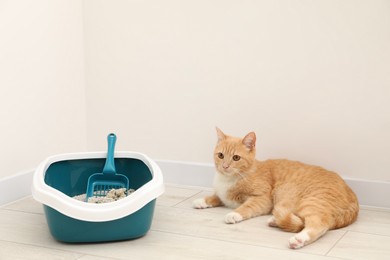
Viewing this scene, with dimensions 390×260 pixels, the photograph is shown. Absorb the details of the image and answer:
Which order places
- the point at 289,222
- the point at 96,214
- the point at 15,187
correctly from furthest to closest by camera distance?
the point at 15,187
the point at 289,222
the point at 96,214

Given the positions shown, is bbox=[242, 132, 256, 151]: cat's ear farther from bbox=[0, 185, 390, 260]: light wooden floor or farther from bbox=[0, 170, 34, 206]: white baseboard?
bbox=[0, 170, 34, 206]: white baseboard

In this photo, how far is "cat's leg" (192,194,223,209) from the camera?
2393mm

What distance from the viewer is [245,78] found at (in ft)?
8.45

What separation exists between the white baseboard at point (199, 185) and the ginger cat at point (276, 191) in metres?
0.20

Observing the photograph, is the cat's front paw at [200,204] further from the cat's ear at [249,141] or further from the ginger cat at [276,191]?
the cat's ear at [249,141]

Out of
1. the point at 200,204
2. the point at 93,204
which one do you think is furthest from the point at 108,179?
the point at 93,204

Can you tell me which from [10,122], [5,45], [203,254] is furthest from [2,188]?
[203,254]

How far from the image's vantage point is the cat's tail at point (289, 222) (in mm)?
2049

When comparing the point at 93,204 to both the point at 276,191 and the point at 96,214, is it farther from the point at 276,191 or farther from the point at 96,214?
the point at 276,191

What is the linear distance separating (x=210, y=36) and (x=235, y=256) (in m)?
1.11

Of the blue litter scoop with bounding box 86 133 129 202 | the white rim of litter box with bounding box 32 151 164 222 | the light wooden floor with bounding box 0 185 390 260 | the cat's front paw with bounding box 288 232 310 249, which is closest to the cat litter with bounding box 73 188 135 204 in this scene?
the blue litter scoop with bounding box 86 133 129 202

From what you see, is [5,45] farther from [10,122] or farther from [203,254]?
[203,254]

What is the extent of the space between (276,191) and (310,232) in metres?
0.39

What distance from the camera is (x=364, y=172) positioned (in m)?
2.44
